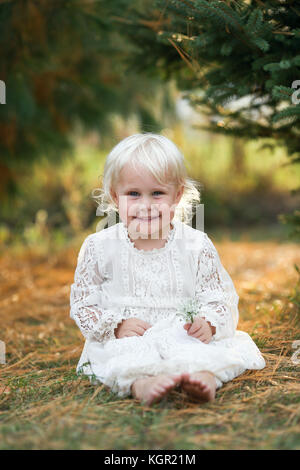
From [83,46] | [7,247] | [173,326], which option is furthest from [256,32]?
[7,247]

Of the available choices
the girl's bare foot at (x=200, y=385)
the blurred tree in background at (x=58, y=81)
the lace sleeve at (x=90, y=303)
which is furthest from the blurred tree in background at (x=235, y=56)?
the girl's bare foot at (x=200, y=385)

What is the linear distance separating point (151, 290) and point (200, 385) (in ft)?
1.74

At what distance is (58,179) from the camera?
296 inches

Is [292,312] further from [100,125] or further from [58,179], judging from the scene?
[58,179]

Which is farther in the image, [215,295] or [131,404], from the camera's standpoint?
[215,295]

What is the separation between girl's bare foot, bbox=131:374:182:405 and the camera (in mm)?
1512

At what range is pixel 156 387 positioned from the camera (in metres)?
1.53

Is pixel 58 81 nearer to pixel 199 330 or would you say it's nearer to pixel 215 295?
pixel 215 295

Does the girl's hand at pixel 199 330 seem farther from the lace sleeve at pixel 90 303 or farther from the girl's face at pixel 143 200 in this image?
the girl's face at pixel 143 200

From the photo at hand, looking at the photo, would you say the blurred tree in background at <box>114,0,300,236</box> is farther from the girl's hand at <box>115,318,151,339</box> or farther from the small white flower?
the girl's hand at <box>115,318,151,339</box>

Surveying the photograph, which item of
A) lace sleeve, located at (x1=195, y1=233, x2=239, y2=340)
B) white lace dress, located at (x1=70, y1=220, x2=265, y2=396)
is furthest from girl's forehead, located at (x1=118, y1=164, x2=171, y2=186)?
lace sleeve, located at (x1=195, y1=233, x2=239, y2=340)

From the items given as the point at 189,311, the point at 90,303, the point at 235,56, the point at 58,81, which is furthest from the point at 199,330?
the point at 58,81

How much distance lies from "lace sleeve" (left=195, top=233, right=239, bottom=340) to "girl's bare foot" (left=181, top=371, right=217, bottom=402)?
0.94 feet
